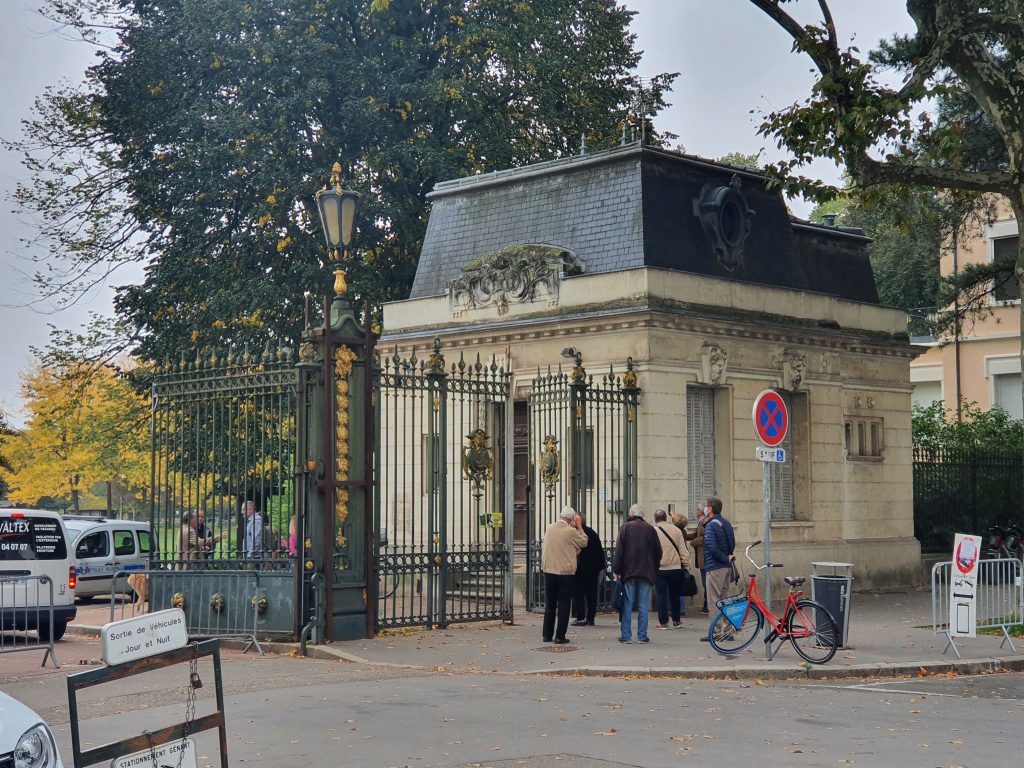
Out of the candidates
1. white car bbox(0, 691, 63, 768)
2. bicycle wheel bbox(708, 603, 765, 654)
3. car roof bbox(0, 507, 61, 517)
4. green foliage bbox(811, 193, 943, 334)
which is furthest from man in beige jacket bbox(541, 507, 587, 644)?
green foliage bbox(811, 193, 943, 334)

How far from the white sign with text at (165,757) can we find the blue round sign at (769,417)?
971cm

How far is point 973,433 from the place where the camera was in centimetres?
3331

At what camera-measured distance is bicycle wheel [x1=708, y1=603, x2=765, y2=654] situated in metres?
15.4

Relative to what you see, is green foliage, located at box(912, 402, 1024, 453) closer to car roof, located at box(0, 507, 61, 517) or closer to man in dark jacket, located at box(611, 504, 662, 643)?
man in dark jacket, located at box(611, 504, 662, 643)

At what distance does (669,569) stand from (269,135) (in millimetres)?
13523

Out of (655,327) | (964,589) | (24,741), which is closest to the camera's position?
(24,741)

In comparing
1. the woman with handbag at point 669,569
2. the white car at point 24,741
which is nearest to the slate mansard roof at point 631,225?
the woman with handbag at point 669,569

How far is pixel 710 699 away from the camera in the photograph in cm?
1205

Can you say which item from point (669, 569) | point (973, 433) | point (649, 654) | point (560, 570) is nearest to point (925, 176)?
point (669, 569)

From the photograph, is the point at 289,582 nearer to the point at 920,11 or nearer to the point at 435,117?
the point at 920,11

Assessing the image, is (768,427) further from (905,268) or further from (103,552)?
(905,268)

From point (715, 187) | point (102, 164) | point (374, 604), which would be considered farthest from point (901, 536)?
point (102, 164)

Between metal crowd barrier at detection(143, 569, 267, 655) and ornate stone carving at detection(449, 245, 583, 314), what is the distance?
8409 millimetres

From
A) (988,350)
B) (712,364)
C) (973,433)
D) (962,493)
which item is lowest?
(962,493)
